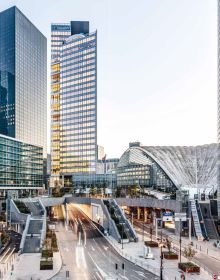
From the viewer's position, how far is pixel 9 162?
154 m

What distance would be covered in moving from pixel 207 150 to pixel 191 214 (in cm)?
7489

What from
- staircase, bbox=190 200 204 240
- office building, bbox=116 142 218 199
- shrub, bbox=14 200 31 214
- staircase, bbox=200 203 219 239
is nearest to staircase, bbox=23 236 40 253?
shrub, bbox=14 200 31 214

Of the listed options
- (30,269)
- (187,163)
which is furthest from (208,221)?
(187,163)

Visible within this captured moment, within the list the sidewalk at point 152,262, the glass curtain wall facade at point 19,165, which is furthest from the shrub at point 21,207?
the sidewalk at point 152,262

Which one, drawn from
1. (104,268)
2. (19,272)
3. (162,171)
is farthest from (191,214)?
(162,171)

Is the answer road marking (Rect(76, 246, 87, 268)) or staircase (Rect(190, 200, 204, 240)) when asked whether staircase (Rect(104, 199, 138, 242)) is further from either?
staircase (Rect(190, 200, 204, 240))

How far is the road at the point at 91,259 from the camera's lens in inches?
2032

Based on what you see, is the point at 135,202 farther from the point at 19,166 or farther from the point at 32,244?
the point at 19,166

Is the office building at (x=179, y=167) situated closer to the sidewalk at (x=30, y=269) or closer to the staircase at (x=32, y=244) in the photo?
the staircase at (x=32, y=244)

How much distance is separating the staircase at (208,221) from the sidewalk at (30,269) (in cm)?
3777

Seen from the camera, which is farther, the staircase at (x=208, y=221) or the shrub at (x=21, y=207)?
the shrub at (x=21, y=207)

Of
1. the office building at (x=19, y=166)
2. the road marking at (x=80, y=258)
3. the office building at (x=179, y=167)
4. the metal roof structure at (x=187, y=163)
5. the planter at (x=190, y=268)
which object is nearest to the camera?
the planter at (x=190, y=268)

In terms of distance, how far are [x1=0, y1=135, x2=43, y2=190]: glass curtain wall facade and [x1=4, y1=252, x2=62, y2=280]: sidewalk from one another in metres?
87.4

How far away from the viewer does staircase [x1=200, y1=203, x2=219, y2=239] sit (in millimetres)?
89000
